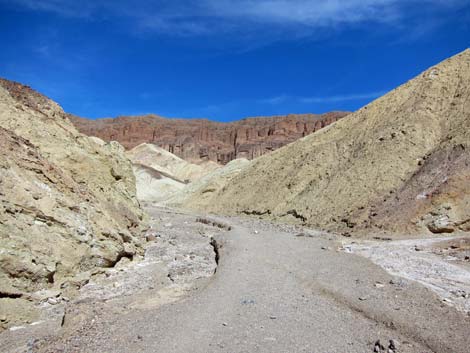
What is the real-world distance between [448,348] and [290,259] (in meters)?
6.87

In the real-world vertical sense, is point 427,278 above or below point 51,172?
below

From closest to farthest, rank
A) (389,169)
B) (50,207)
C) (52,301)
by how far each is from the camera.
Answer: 1. (52,301)
2. (50,207)
3. (389,169)

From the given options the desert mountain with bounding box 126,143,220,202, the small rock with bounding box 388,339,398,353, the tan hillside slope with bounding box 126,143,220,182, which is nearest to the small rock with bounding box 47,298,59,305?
the small rock with bounding box 388,339,398,353

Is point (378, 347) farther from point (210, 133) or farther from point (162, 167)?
point (210, 133)

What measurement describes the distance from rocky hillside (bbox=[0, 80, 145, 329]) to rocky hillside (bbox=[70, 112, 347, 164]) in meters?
106

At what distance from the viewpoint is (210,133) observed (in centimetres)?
13562

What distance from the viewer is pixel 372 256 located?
12656mm

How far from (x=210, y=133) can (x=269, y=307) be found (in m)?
129

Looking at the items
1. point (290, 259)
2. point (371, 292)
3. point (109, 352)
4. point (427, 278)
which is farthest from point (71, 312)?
point (427, 278)

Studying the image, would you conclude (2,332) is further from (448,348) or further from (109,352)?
(448,348)

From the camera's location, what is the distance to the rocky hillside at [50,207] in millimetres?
8211

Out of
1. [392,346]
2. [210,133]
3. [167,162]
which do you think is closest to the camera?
[392,346]

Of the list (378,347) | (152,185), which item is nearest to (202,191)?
(152,185)

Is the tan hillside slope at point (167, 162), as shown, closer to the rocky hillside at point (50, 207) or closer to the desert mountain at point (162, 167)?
the desert mountain at point (162, 167)
